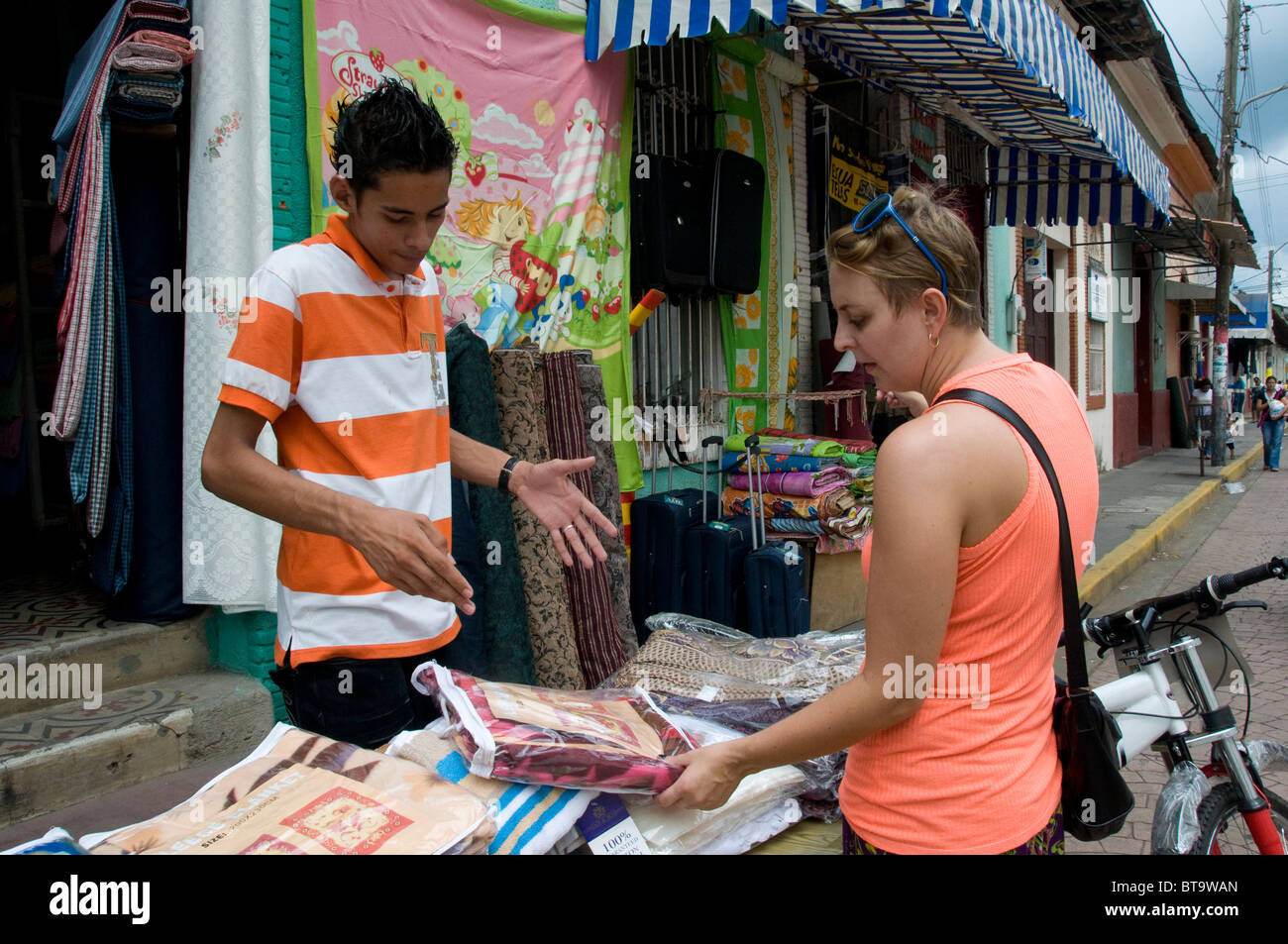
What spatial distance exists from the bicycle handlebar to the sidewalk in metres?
1.00

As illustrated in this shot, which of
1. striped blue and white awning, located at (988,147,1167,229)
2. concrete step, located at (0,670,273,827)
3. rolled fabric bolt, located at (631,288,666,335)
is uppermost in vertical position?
striped blue and white awning, located at (988,147,1167,229)

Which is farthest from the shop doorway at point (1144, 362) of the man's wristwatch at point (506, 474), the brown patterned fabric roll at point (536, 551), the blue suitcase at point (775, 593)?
the man's wristwatch at point (506, 474)

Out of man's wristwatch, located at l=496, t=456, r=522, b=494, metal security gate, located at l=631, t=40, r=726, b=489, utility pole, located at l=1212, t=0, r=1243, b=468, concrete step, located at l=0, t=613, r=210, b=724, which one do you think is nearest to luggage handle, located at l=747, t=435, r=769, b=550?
metal security gate, located at l=631, t=40, r=726, b=489

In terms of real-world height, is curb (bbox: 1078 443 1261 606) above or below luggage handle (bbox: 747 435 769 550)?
below

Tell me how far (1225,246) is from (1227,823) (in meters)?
17.3

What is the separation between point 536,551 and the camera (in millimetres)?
3865

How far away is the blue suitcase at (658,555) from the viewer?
5.07 meters

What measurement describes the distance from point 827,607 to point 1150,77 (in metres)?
15.1

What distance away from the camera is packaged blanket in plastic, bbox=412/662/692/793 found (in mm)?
1557

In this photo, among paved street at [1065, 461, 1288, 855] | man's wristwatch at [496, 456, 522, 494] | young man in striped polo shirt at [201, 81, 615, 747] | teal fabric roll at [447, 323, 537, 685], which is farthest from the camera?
teal fabric roll at [447, 323, 537, 685]

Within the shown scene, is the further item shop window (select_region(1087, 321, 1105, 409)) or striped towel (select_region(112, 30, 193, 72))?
shop window (select_region(1087, 321, 1105, 409))

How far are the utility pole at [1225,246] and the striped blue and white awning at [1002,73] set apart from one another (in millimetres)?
8850

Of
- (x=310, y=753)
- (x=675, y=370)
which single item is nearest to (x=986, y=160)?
(x=675, y=370)

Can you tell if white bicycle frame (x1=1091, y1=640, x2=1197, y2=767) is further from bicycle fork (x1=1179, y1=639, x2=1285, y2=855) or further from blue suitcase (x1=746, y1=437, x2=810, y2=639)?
blue suitcase (x1=746, y1=437, x2=810, y2=639)
